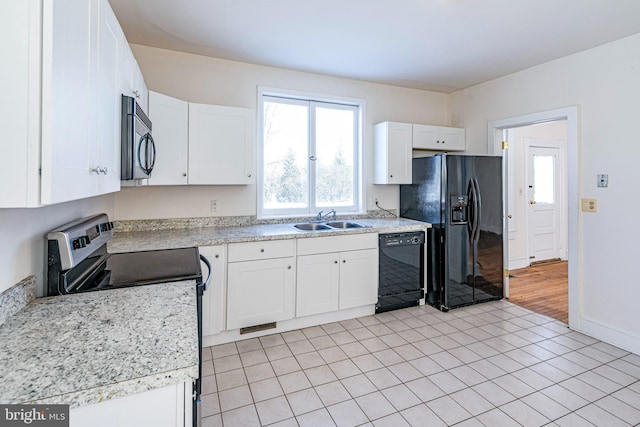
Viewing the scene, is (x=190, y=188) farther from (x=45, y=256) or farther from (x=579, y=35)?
(x=579, y=35)

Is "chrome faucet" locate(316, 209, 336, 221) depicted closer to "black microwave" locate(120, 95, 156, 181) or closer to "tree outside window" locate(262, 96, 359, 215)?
"tree outside window" locate(262, 96, 359, 215)

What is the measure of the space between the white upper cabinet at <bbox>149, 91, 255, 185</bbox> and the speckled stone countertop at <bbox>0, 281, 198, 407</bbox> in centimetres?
152

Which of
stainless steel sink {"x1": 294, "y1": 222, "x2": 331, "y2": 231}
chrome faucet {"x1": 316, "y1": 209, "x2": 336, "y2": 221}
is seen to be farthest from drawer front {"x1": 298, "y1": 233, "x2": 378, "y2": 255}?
chrome faucet {"x1": 316, "y1": 209, "x2": 336, "y2": 221}

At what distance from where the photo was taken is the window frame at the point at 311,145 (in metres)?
3.34

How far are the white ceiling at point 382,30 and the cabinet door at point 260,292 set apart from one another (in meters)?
1.85

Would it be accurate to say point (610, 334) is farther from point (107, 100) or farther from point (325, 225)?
point (107, 100)

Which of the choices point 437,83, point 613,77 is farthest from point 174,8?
point 613,77

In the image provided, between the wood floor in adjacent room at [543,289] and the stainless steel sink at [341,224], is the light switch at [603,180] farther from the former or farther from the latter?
the stainless steel sink at [341,224]

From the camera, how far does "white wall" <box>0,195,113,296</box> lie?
3.80ft

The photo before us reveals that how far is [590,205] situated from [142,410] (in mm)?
3515

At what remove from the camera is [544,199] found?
5.31m

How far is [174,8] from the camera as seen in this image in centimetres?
227

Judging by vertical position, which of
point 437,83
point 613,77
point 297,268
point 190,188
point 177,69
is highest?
point 437,83

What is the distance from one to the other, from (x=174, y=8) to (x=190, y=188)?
1.44 metres
